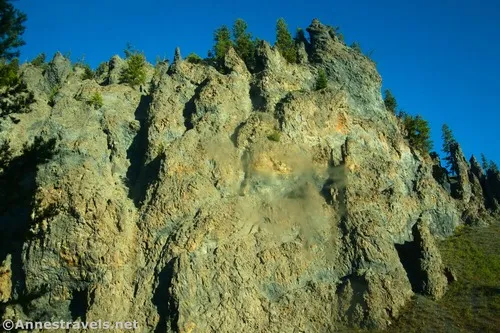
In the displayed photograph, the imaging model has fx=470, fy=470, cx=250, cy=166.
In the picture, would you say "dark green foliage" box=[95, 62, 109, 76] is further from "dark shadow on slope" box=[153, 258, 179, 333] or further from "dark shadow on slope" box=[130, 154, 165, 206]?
"dark shadow on slope" box=[153, 258, 179, 333]

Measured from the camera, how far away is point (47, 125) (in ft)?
156

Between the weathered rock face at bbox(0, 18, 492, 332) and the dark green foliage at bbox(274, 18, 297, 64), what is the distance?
9360 mm

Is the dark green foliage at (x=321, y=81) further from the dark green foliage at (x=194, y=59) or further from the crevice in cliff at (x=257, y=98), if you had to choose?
the dark green foliage at (x=194, y=59)

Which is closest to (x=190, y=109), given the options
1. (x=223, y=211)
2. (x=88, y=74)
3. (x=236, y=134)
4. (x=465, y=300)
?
(x=236, y=134)

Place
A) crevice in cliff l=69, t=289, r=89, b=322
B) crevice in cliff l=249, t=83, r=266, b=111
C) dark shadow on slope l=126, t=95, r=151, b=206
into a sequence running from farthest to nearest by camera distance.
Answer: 1. crevice in cliff l=249, t=83, r=266, b=111
2. dark shadow on slope l=126, t=95, r=151, b=206
3. crevice in cliff l=69, t=289, r=89, b=322

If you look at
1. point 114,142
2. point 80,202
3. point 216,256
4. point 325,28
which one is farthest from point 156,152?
point 325,28

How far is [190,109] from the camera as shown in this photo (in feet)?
170

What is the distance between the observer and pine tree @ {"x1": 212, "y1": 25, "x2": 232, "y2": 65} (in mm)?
65863

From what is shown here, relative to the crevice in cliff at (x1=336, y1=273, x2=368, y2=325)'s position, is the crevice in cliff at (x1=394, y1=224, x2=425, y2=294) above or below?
above

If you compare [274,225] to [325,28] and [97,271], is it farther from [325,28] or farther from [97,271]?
[325,28]

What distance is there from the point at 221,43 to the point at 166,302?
44.0 meters

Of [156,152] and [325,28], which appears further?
[325,28]

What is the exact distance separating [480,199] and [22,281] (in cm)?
5422

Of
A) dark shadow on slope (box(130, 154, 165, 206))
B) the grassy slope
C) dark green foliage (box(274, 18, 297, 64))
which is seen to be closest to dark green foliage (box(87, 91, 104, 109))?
dark shadow on slope (box(130, 154, 165, 206))
